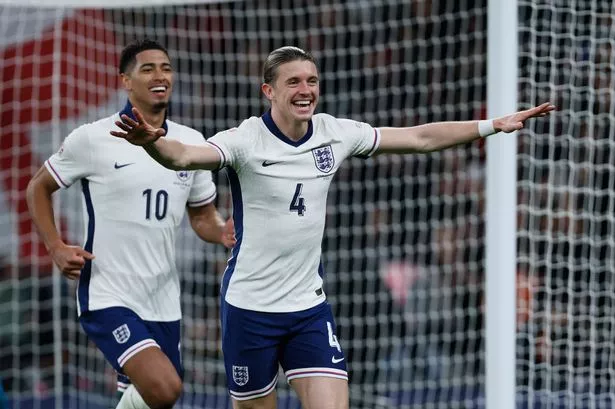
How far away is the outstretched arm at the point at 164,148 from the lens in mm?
4395

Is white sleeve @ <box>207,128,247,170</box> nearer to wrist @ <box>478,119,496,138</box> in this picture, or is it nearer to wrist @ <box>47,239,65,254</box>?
wrist @ <box>478,119,496,138</box>

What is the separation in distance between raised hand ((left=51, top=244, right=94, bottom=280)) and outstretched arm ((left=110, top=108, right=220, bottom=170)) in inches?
47.6

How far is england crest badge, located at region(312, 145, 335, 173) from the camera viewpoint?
202 inches

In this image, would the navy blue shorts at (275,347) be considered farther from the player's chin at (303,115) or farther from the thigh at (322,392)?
the player's chin at (303,115)

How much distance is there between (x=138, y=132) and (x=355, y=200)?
246 inches

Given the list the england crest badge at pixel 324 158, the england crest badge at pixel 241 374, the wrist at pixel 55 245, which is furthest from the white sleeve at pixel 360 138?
the wrist at pixel 55 245

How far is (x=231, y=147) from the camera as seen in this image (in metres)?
4.99

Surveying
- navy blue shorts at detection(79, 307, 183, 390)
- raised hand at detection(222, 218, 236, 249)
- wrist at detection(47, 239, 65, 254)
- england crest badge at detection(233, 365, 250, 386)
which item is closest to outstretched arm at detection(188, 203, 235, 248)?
raised hand at detection(222, 218, 236, 249)

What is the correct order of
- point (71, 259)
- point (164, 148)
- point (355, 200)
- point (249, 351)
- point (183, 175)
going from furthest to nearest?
point (355, 200)
point (183, 175)
point (71, 259)
point (249, 351)
point (164, 148)

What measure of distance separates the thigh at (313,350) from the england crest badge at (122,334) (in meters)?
1.04

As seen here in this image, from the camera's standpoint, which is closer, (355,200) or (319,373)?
(319,373)

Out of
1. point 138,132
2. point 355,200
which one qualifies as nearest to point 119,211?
point 138,132

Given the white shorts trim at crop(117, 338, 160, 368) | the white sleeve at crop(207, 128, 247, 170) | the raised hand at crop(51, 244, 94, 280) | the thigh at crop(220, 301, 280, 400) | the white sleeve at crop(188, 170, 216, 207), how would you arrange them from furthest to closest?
the white sleeve at crop(188, 170, 216, 207) → the white shorts trim at crop(117, 338, 160, 368) → the raised hand at crop(51, 244, 94, 280) → the thigh at crop(220, 301, 280, 400) → the white sleeve at crop(207, 128, 247, 170)

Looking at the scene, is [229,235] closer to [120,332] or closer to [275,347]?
[120,332]
